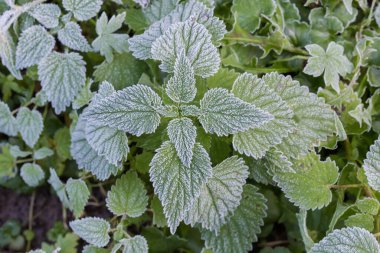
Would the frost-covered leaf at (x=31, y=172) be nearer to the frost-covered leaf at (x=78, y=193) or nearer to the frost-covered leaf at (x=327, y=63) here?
the frost-covered leaf at (x=78, y=193)

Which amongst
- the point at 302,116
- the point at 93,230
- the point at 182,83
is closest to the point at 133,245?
the point at 93,230

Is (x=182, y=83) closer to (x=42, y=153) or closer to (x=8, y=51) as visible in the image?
(x=8, y=51)

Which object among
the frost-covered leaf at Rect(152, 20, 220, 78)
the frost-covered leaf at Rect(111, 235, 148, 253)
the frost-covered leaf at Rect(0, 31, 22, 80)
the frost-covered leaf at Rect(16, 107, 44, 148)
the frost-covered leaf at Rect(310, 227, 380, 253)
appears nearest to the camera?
the frost-covered leaf at Rect(310, 227, 380, 253)

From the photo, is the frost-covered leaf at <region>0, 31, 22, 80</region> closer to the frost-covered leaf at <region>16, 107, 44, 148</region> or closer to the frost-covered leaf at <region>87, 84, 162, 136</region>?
the frost-covered leaf at <region>16, 107, 44, 148</region>

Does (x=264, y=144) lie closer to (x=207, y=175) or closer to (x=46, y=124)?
(x=207, y=175)

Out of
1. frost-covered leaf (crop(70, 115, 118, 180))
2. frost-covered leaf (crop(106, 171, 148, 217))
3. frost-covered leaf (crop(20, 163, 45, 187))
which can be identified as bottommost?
frost-covered leaf (crop(20, 163, 45, 187))

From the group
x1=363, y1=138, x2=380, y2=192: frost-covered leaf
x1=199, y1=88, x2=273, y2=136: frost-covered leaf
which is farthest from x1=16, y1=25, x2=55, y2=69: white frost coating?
x1=363, y1=138, x2=380, y2=192: frost-covered leaf

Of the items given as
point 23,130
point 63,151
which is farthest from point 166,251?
point 23,130
